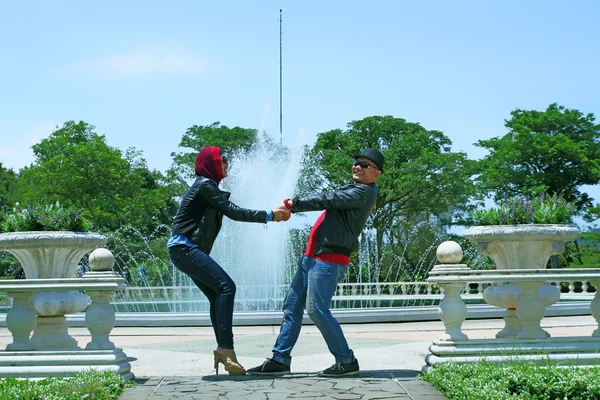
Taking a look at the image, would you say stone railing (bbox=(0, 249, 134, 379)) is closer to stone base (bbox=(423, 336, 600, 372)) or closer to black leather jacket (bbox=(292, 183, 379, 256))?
black leather jacket (bbox=(292, 183, 379, 256))

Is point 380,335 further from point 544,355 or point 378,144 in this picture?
point 378,144

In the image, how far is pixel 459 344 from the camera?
601 cm

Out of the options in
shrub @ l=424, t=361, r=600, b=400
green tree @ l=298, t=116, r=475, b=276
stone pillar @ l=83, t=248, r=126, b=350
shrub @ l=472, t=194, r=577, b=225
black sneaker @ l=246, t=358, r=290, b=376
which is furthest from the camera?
green tree @ l=298, t=116, r=475, b=276

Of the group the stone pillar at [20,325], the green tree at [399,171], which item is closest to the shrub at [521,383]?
the stone pillar at [20,325]

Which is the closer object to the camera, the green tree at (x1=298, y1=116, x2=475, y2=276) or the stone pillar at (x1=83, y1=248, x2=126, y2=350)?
the stone pillar at (x1=83, y1=248, x2=126, y2=350)

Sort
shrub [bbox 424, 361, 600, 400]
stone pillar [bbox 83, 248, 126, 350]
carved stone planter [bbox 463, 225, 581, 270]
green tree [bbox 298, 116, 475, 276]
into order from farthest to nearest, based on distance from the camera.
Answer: green tree [bbox 298, 116, 475, 276] → carved stone planter [bbox 463, 225, 581, 270] → stone pillar [bbox 83, 248, 126, 350] → shrub [bbox 424, 361, 600, 400]

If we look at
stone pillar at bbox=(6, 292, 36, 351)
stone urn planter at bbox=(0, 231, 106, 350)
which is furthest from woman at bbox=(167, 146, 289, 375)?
stone urn planter at bbox=(0, 231, 106, 350)

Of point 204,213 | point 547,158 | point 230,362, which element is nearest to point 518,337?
point 230,362

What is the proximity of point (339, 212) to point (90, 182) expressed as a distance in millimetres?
33735

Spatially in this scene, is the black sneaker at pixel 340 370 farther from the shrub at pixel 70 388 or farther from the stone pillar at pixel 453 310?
the shrub at pixel 70 388

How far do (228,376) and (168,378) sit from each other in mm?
494

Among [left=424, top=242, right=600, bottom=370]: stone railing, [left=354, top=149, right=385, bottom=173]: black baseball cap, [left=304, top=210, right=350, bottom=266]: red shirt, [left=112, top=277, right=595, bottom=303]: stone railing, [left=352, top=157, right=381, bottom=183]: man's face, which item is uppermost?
[left=354, top=149, right=385, bottom=173]: black baseball cap

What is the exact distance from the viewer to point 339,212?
240 inches

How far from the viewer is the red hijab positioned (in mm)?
6227
